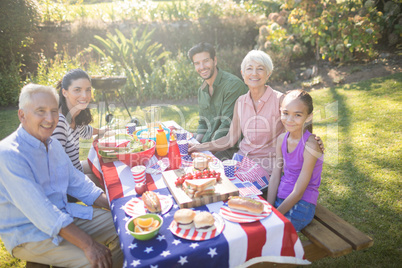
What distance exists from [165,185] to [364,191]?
290cm

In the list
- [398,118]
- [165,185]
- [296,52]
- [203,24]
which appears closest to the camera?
[165,185]

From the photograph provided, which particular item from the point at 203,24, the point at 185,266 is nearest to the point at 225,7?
the point at 203,24

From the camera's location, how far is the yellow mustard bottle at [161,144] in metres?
2.74

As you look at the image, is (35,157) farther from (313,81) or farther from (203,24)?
(203,24)

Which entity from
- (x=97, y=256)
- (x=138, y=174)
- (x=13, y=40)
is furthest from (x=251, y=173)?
(x=13, y=40)

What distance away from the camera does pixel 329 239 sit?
1.87 metres

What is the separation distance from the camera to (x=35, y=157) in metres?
1.92

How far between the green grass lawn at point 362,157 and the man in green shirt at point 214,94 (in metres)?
1.68

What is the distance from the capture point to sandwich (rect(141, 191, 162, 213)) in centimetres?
176

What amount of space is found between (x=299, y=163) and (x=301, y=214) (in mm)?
410

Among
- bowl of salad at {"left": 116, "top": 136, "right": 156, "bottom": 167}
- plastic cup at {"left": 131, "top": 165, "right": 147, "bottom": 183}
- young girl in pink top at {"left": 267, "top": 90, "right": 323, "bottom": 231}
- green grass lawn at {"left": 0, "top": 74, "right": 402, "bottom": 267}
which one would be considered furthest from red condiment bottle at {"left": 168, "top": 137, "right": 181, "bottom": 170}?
green grass lawn at {"left": 0, "top": 74, "right": 402, "bottom": 267}

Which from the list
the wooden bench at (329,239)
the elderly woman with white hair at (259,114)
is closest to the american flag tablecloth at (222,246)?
the wooden bench at (329,239)

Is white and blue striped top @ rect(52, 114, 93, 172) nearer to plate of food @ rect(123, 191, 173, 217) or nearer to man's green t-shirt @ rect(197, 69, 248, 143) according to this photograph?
plate of food @ rect(123, 191, 173, 217)

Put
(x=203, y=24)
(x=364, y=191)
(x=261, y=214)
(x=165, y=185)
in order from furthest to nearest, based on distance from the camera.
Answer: (x=203, y=24) → (x=364, y=191) → (x=165, y=185) → (x=261, y=214)
